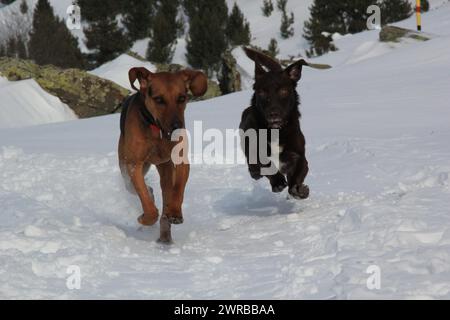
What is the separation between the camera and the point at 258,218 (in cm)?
618

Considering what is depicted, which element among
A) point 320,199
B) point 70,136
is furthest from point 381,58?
point 320,199

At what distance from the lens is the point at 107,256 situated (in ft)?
14.8

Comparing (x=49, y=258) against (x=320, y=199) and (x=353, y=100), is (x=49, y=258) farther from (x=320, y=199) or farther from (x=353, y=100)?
(x=353, y=100)

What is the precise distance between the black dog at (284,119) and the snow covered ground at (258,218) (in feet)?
1.03

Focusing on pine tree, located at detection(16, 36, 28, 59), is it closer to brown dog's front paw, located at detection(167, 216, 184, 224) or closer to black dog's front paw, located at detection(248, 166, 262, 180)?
black dog's front paw, located at detection(248, 166, 262, 180)

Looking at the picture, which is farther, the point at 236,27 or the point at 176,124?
the point at 236,27

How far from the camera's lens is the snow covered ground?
145 inches

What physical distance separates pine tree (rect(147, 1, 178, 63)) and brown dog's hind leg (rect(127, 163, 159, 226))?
102 ft

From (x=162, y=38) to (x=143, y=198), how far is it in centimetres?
3323

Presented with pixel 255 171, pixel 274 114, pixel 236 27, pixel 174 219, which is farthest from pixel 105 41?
pixel 174 219

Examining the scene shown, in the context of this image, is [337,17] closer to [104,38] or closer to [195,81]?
[104,38]

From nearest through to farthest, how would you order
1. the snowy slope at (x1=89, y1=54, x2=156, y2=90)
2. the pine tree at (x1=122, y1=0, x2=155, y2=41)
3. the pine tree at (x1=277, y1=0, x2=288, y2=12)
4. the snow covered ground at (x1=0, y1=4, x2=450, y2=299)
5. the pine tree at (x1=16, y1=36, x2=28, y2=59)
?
1. the snow covered ground at (x1=0, y1=4, x2=450, y2=299)
2. the snowy slope at (x1=89, y1=54, x2=156, y2=90)
3. the pine tree at (x1=16, y1=36, x2=28, y2=59)
4. the pine tree at (x1=122, y1=0, x2=155, y2=41)
5. the pine tree at (x1=277, y1=0, x2=288, y2=12)

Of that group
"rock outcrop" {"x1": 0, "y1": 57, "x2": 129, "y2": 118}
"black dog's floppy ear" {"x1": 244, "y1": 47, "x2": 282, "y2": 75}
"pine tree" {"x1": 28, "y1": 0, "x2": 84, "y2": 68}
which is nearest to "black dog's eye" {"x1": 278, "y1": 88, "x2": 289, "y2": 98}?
"black dog's floppy ear" {"x1": 244, "y1": 47, "x2": 282, "y2": 75}
